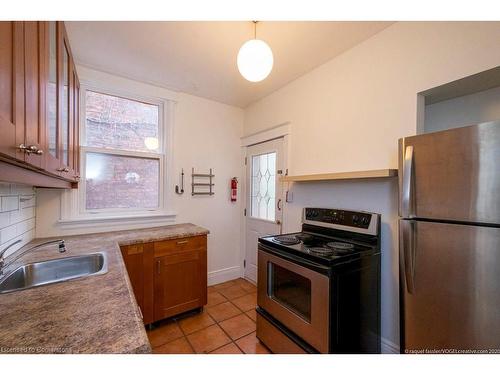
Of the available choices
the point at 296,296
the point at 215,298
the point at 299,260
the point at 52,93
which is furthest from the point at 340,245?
the point at 52,93

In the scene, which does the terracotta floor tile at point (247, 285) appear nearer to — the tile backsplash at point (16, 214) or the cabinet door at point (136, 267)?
the cabinet door at point (136, 267)

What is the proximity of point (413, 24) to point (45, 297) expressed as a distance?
264cm

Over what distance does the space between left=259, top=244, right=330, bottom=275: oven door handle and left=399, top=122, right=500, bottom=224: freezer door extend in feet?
1.84

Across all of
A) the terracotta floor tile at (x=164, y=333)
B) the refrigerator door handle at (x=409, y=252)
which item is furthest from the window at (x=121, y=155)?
the refrigerator door handle at (x=409, y=252)

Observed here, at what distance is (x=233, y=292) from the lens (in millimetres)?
2777

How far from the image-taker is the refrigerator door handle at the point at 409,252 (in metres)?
1.20

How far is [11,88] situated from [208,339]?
6.93ft

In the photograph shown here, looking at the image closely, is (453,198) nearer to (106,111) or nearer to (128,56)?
(128,56)

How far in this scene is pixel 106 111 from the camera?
2.37 metres

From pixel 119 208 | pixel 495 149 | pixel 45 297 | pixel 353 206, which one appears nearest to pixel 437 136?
pixel 495 149

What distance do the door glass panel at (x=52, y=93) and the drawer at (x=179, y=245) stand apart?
122 centimetres

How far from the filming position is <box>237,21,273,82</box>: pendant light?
139 cm

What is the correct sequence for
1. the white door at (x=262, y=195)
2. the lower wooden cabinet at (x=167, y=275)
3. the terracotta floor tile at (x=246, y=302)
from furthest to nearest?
1. the white door at (x=262, y=195)
2. the terracotta floor tile at (x=246, y=302)
3. the lower wooden cabinet at (x=167, y=275)

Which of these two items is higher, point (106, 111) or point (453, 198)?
point (106, 111)
